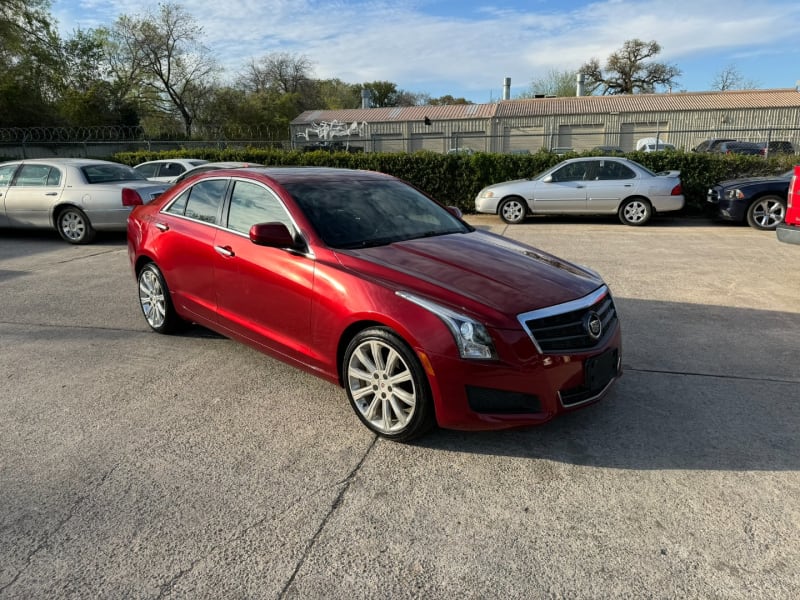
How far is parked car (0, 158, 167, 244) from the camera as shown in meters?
A: 10.1

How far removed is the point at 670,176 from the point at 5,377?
1240 centimetres

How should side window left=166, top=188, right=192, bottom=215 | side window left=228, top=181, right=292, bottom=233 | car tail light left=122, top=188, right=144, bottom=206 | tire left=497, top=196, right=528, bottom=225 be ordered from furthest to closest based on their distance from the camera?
tire left=497, top=196, right=528, bottom=225 → car tail light left=122, top=188, right=144, bottom=206 → side window left=166, top=188, right=192, bottom=215 → side window left=228, top=181, right=292, bottom=233

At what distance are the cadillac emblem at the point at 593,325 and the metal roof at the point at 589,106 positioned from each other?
38.6 m

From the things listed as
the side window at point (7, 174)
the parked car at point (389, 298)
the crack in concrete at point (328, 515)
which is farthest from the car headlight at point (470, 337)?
the side window at point (7, 174)

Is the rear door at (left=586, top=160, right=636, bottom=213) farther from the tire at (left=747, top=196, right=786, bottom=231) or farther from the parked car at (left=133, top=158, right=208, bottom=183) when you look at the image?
the parked car at (left=133, top=158, right=208, bottom=183)

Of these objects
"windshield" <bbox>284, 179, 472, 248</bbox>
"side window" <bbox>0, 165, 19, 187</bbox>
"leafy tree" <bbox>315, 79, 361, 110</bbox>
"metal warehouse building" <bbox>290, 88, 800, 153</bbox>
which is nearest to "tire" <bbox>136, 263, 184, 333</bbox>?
"windshield" <bbox>284, 179, 472, 248</bbox>

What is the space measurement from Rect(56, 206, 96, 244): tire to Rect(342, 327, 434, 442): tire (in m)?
8.78

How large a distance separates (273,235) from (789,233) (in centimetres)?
619

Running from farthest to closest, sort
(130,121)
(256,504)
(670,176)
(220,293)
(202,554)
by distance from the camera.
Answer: (130,121), (670,176), (220,293), (256,504), (202,554)

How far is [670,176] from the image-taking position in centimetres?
1229

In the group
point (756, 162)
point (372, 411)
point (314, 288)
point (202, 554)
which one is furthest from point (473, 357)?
point (756, 162)

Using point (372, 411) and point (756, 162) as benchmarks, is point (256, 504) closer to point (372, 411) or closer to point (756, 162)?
point (372, 411)

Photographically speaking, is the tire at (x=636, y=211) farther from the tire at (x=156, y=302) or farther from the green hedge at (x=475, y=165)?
the tire at (x=156, y=302)

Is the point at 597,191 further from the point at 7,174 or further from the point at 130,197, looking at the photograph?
the point at 7,174
